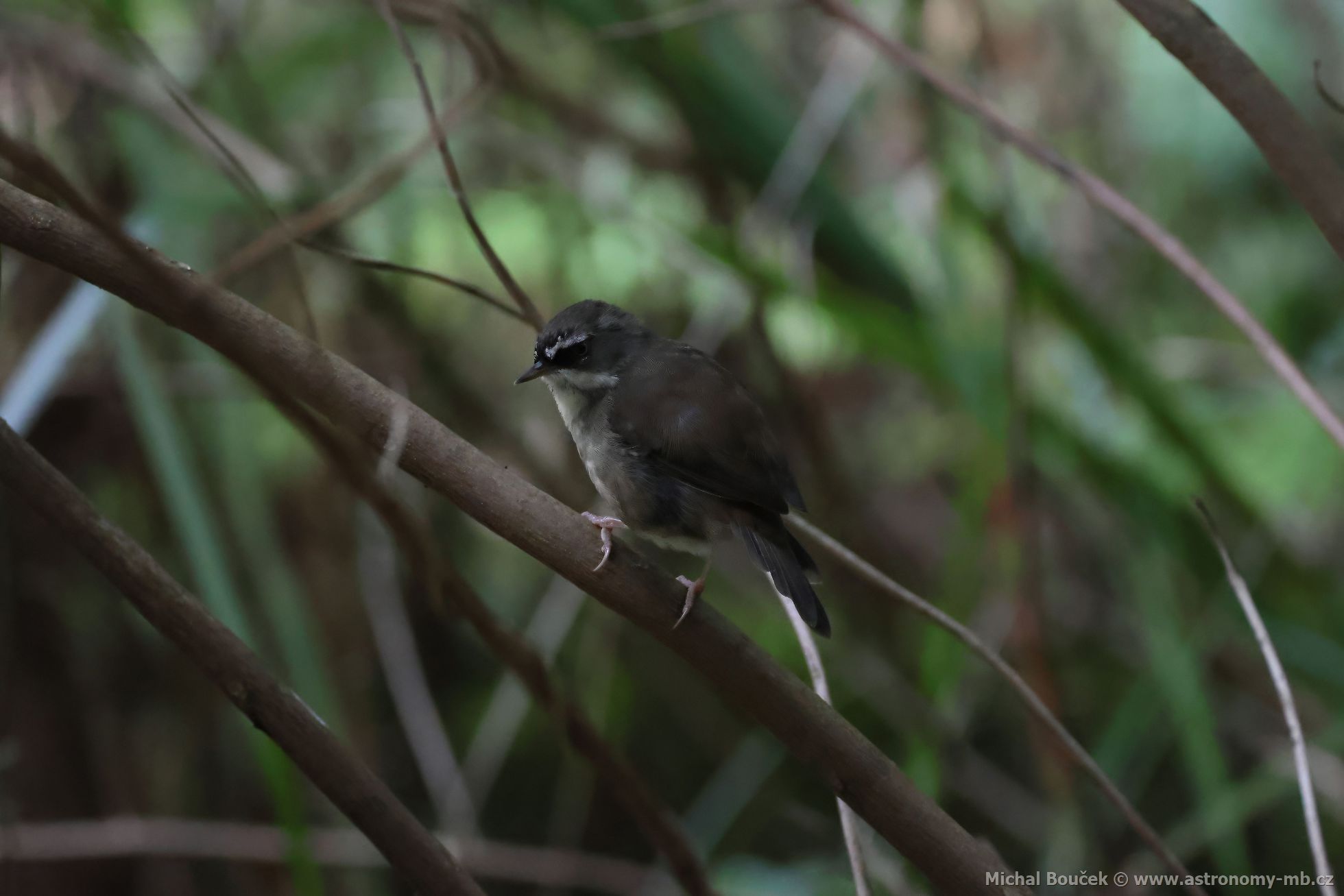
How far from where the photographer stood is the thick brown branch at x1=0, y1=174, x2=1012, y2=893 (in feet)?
3.80

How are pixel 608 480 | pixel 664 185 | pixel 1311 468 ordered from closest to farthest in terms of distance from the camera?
pixel 608 480
pixel 1311 468
pixel 664 185

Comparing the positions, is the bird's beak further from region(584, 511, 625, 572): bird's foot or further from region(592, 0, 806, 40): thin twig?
region(592, 0, 806, 40): thin twig

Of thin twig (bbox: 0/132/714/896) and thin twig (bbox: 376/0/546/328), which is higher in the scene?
thin twig (bbox: 376/0/546/328)

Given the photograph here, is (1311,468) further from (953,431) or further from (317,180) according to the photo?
(317,180)

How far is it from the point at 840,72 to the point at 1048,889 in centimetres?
235

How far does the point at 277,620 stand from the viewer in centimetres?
251

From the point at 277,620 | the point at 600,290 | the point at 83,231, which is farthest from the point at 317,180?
the point at 83,231

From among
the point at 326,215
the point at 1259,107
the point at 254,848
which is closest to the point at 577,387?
the point at 326,215

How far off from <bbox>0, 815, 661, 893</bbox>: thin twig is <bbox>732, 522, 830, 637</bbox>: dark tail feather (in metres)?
1.31

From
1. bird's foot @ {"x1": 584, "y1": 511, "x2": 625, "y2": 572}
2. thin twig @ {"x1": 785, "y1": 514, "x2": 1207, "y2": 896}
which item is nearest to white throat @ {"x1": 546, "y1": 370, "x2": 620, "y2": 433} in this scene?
bird's foot @ {"x1": 584, "y1": 511, "x2": 625, "y2": 572}

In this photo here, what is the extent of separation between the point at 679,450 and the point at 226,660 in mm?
800

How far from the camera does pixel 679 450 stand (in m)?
1.81

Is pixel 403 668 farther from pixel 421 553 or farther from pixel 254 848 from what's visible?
pixel 421 553

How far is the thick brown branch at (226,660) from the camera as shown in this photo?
1228 millimetres
